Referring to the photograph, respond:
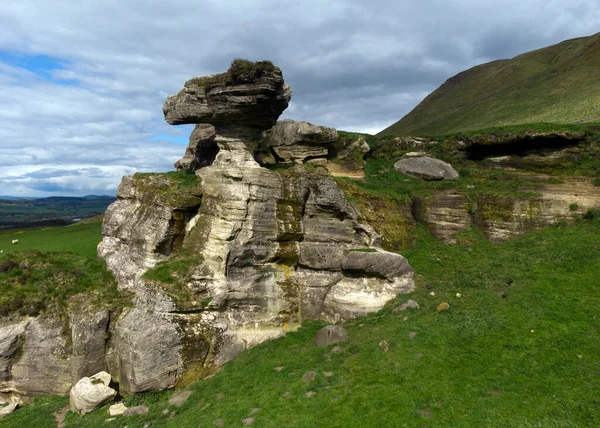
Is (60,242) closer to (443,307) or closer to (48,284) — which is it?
(48,284)

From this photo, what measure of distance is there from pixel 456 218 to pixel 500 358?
13.2 meters

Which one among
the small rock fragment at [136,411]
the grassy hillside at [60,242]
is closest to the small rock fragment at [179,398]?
the small rock fragment at [136,411]

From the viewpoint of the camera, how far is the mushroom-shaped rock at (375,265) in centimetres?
1959

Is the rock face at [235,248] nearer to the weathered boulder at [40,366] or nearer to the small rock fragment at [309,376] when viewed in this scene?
the weathered boulder at [40,366]

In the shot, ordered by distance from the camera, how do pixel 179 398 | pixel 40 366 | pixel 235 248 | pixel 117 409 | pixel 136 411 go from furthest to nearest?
pixel 235 248 < pixel 40 366 < pixel 179 398 < pixel 117 409 < pixel 136 411

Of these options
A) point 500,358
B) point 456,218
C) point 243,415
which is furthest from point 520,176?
point 243,415

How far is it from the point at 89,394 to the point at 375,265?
15.6 metres

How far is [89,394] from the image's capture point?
15.7 meters

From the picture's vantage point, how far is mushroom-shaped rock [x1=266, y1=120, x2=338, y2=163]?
28266 millimetres

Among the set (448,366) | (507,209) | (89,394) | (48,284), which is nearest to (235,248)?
(89,394)

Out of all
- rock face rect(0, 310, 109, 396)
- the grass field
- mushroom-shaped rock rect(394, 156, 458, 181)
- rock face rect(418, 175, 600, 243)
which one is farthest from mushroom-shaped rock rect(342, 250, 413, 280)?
rock face rect(0, 310, 109, 396)

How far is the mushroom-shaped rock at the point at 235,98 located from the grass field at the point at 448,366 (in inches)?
513

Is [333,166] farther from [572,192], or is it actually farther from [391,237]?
[572,192]

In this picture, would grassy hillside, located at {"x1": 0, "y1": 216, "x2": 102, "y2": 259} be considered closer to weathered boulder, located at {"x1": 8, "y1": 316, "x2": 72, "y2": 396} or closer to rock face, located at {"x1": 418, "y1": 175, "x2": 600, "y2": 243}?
weathered boulder, located at {"x1": 8, "y1": 316, "x2": 72, "y2": 396}
